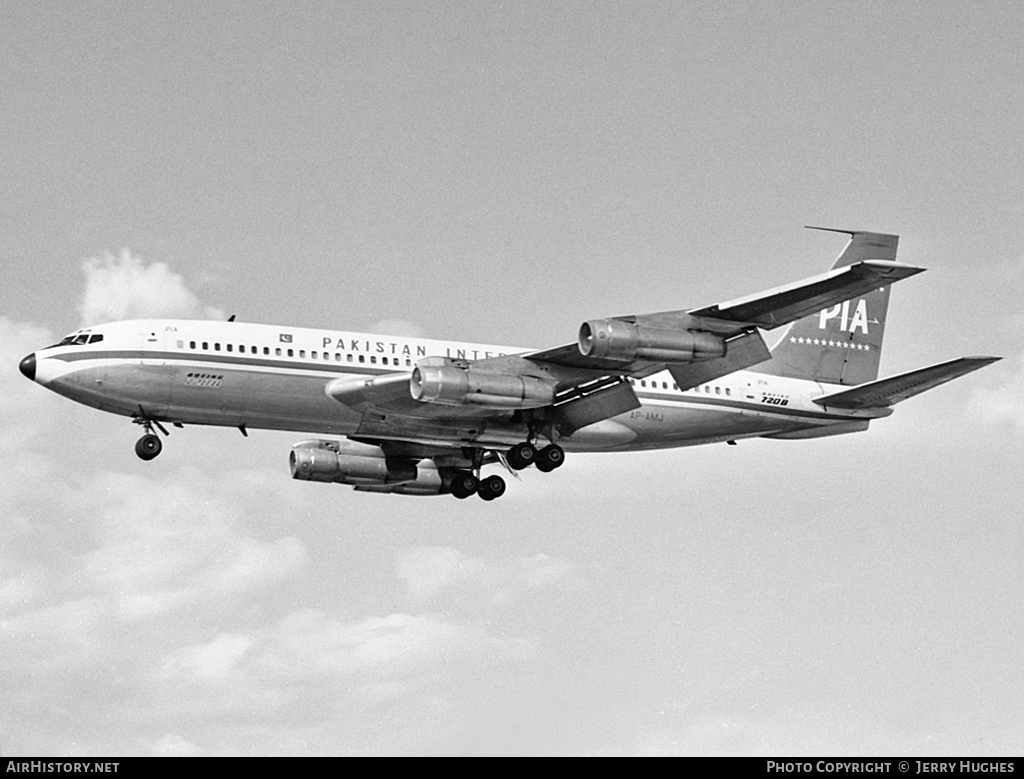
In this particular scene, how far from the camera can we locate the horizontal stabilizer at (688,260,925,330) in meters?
38.5

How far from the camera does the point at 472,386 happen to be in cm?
4247

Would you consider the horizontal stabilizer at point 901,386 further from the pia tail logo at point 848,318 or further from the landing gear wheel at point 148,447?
the landing gear wheel at point 148,447

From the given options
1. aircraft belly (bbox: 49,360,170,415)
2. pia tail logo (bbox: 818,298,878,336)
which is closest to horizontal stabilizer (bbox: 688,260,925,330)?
pia tail logo (bbox: 818,298,878,336)

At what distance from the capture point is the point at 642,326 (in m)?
41.4

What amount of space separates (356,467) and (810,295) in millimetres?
17624

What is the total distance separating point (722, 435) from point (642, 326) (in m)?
10.0

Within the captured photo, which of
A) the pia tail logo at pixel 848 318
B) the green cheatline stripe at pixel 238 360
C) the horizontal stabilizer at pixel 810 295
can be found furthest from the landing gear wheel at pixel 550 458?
the pia tail logo at pixel 848 318

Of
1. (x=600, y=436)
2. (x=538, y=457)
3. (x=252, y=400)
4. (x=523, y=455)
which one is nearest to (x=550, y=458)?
(x=538, y=457)

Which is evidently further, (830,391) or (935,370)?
(830,391)

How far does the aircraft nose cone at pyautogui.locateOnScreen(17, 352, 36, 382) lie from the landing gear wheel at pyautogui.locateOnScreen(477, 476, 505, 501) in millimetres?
15151

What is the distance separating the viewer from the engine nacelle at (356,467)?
166ft

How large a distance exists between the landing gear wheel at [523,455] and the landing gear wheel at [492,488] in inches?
155
